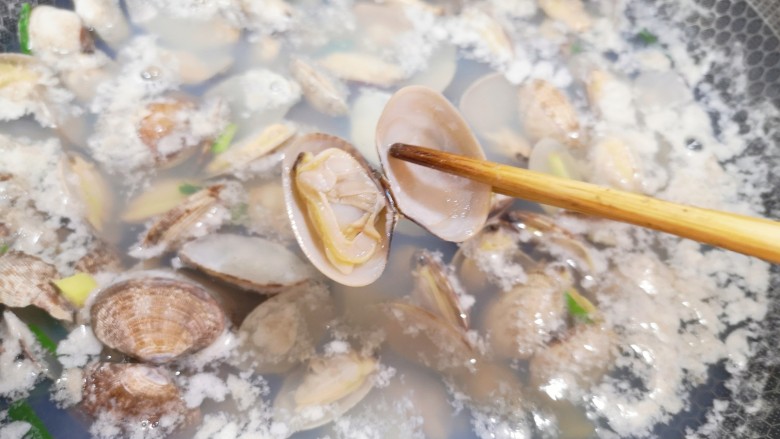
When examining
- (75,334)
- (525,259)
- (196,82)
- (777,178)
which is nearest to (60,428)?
(75,334)

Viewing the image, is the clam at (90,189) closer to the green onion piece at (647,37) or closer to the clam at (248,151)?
the clam at (248,151)

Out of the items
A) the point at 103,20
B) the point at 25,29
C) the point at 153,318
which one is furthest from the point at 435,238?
the point at 25,29

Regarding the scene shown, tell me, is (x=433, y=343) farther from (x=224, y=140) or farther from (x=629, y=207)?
(x=224, y=140)

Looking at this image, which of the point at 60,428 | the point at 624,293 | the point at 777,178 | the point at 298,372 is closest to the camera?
the point at 60,428

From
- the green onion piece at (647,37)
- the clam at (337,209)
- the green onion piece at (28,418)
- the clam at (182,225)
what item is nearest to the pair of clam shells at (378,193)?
the clam at (337,209)

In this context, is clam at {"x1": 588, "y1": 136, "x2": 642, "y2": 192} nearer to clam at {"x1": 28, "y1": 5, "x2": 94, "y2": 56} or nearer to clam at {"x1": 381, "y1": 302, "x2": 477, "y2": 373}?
clam at {"x1": 381, "y1": 302, "x2": 477, "y2": 373}

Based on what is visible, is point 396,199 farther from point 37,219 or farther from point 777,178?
point 777,178
